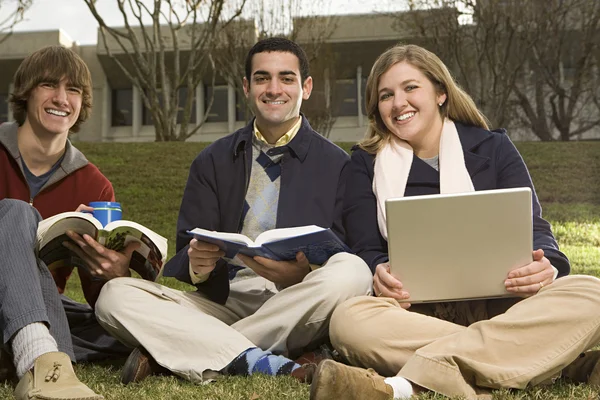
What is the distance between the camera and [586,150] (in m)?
13.7

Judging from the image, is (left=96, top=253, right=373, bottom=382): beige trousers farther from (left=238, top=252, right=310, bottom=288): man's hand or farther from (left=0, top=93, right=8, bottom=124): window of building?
(left=0, top=93, right=8, bottom=124): window of building

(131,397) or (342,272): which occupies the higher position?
(342,272)

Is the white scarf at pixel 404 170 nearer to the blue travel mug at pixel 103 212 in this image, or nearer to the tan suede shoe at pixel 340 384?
the tan suede shoe at pixel 340 384

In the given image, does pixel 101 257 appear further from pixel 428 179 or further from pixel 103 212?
pixel 428 179

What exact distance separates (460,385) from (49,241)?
1.72 meters

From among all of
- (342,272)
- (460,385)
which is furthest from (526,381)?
(342,272)

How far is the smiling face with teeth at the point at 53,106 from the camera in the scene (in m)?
3.83

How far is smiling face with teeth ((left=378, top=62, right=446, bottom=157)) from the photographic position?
360cm

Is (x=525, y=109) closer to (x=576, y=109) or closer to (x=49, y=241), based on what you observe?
(x=576, y=109)

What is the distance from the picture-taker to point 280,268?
3.30 metres

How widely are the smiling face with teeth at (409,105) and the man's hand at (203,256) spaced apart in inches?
42.1

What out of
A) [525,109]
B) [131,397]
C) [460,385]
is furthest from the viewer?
[525,109]

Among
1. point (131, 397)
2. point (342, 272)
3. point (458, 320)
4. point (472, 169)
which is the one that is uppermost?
point (472, 169)

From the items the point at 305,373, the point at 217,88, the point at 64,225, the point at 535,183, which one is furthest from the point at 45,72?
the point at 217,88
